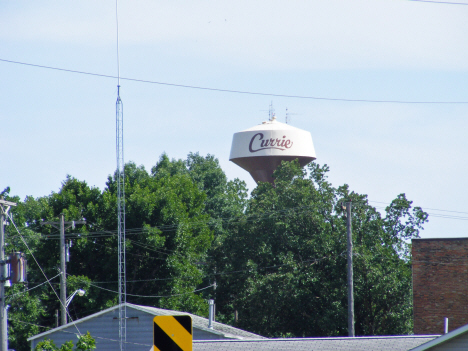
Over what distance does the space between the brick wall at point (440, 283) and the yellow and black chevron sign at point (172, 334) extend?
2685 cm

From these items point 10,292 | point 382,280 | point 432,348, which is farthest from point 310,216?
point 432,348

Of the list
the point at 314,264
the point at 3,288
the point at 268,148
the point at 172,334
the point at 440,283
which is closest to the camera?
the point at 172,334

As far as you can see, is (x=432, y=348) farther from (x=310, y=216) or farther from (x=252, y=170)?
(x=252, y=170)

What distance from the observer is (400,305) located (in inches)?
1694

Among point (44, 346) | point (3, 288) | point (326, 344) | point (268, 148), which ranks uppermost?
point (268, 148)

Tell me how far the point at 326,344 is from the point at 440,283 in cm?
1252

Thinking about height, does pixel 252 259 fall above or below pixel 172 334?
below

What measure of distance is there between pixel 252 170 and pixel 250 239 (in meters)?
13.5

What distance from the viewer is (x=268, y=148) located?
188 feet

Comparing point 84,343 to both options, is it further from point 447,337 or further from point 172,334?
point 172,334

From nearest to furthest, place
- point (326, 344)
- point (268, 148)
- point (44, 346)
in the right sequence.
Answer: point (326, 344) < point (44, 346) < point (268, 148)

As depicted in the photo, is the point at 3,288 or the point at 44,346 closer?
the point at 3,288

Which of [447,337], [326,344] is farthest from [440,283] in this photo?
[447,337]

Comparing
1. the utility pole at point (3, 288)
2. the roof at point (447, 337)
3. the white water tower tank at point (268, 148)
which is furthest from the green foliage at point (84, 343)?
the white water tower tank at point (268, 148)
